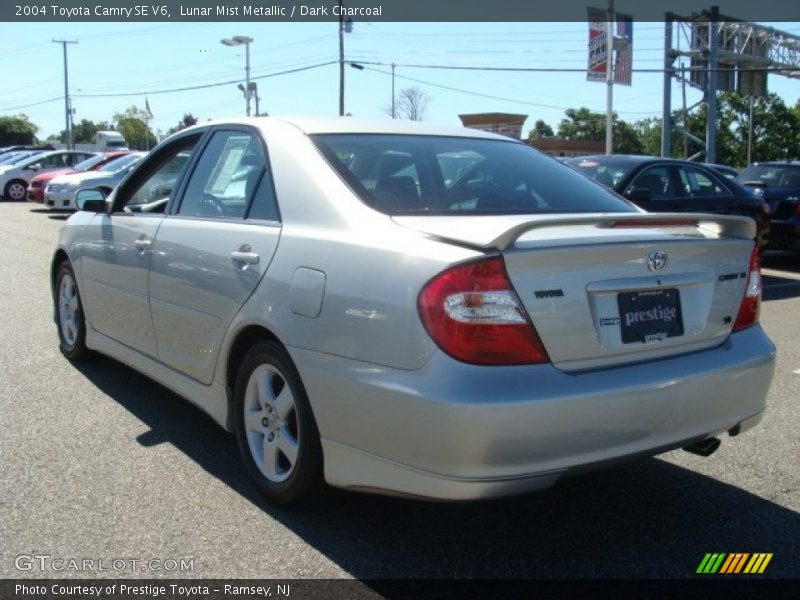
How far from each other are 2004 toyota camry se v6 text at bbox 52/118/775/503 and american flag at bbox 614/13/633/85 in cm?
2712

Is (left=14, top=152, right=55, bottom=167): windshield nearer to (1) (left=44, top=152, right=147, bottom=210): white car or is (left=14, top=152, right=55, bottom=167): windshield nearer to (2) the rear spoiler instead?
(1) (left=44, top=152, right=147, bottom=210): white car

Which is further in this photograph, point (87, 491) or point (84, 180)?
point (84, 180)

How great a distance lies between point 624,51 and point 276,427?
95.1 ft

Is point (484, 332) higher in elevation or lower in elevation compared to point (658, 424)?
higher

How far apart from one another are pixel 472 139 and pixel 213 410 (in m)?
1.85

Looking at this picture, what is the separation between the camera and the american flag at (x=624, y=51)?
95.7ft

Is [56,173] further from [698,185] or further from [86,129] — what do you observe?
[86,129]

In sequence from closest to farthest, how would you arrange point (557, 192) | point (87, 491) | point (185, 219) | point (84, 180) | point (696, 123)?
point (87, 491) → point (557, 192) → point (185, 219) → point (84, 180) → point (696, 123)

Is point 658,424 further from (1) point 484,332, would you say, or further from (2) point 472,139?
(2) point 472,139

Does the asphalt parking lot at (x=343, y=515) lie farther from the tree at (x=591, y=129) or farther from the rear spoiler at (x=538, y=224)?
the tree at (x=591, y=129)

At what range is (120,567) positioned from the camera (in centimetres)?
298

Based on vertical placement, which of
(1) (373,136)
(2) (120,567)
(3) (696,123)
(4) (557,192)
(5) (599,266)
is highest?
(3) (696,123)

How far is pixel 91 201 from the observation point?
520cm

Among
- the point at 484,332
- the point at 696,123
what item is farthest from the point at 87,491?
the point at 696,123
